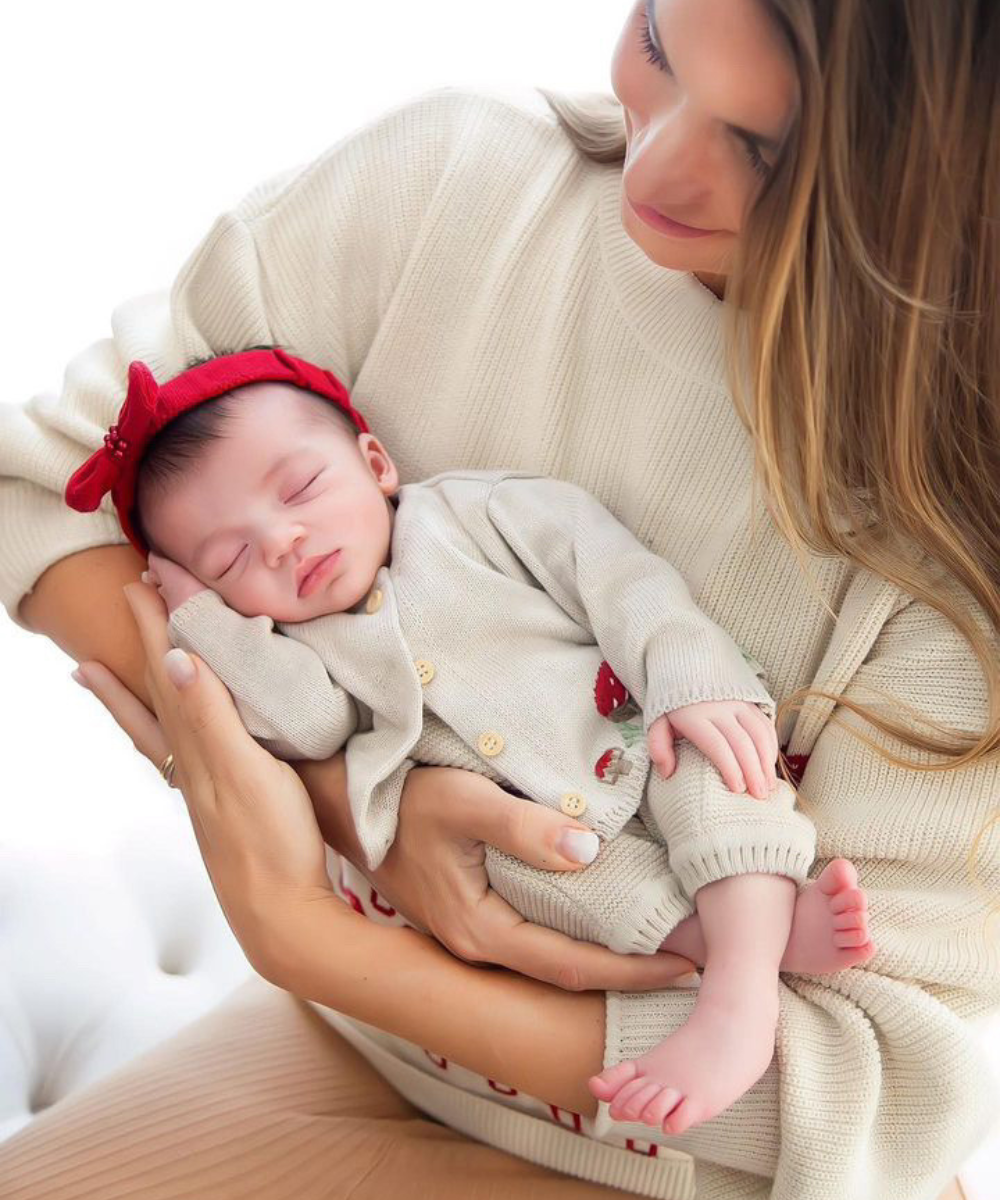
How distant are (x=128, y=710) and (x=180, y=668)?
0.21 m

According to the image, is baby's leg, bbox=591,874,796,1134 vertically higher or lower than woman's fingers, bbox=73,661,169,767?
lower

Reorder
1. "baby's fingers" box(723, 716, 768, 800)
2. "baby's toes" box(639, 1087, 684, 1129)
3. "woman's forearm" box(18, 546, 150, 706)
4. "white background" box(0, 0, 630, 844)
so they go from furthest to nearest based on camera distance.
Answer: "white background" box(0, 0, 630, 844), "woman's forearm" box(18, 546, 150, 706), "baby's fingers" box(723, 716, 768, 800), "baby's toes" box(639, 1087, 684, 1129)

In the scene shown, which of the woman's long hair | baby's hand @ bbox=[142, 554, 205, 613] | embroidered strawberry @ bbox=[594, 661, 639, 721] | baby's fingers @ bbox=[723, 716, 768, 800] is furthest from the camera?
baby's hand @ bbox=[142, 554, 205, 613]

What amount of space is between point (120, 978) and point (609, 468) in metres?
0.91

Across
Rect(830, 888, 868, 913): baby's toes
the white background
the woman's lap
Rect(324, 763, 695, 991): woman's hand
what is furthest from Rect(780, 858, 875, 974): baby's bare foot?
the white background

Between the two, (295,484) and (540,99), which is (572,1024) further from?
(540,99)

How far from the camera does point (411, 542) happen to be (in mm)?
1346

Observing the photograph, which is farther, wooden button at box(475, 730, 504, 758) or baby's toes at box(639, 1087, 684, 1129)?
wooden button at box(475, 730, 504, 758)

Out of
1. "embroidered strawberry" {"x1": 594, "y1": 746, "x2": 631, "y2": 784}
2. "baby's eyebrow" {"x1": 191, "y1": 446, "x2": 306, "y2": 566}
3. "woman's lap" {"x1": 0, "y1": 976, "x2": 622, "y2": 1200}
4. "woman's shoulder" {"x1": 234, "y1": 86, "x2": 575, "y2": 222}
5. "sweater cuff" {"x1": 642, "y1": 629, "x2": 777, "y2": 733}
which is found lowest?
"woman's lap" {"x1": 0, "y1": 976, "x2": 622, "y2": 1200}

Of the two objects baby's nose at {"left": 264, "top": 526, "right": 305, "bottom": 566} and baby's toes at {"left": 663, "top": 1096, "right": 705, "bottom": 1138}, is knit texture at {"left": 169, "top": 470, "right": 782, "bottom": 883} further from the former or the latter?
baby's toes at {"left": 663, "top": 1096, "right": 705, "bottom": 1138}

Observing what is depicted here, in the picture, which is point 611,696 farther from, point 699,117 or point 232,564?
point 699,117

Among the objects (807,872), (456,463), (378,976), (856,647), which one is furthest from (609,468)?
(378,976)

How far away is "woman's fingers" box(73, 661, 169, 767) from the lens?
4.83ft

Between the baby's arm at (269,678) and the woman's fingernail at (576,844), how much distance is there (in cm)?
27
